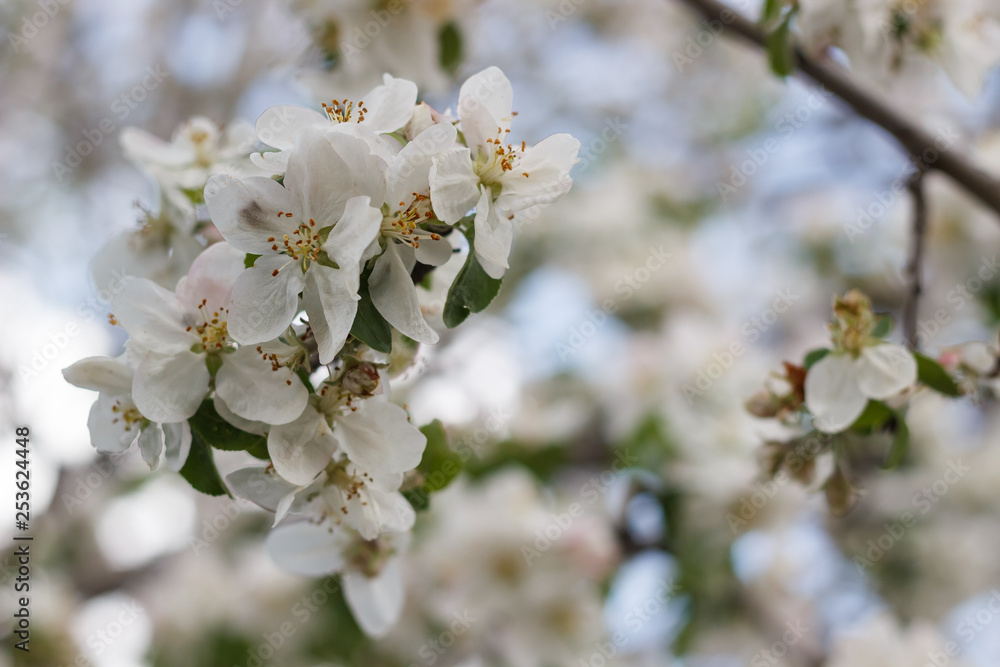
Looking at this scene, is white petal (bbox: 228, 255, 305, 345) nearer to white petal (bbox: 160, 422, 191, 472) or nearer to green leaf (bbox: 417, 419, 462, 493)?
white petal (bbox: 160, 422, 191, 472)

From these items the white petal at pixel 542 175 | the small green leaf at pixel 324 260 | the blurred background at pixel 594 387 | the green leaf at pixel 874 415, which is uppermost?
the white petal at pixel 542 175

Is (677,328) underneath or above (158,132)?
underneath

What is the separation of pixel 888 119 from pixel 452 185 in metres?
1.09

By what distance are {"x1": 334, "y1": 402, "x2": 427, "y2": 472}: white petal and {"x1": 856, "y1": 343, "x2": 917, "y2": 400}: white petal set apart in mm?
610

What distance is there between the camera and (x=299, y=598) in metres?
2.50

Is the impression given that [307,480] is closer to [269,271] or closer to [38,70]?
[269,271]

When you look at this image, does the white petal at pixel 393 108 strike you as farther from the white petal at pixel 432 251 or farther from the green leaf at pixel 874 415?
the green leaf at pixel 874 415

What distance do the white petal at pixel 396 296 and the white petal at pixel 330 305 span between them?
36 mm

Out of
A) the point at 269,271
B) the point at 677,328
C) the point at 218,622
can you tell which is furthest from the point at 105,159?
the point at 269,271

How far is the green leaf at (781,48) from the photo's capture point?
55.5 inches

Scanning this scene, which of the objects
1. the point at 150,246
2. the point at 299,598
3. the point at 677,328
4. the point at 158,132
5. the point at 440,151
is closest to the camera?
the point at 440,151

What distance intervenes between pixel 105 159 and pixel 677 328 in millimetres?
2676

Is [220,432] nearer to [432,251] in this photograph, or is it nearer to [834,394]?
[432,251]

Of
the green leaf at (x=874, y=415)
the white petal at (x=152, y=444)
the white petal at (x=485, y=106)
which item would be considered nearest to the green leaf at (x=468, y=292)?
the white petal at (x=485, y=106)
